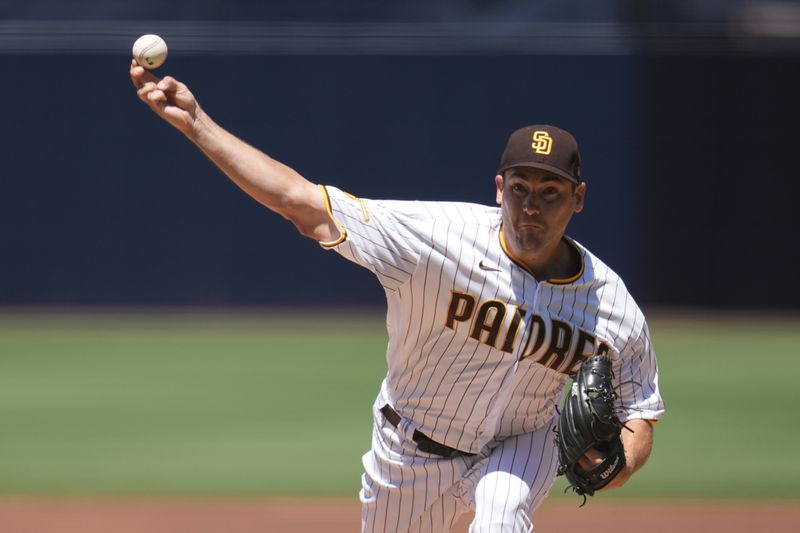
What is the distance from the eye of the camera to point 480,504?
12.9ft

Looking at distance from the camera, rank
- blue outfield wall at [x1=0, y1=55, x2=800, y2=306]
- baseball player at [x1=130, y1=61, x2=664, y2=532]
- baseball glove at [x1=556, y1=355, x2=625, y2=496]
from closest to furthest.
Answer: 1. baseball glove at [x1=556, y1=355, x2=625, y2=496]
2. baseball player at [x1=130, y1=61, x2=664, y2=532]
3. blue outfield wall at [x1=0, y1=55, x2=800, y2=306]

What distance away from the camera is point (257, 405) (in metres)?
9.27

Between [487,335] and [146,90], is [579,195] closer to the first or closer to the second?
[487,335]

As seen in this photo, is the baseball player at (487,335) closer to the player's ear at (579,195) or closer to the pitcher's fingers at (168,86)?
the player's ear at (579,195)

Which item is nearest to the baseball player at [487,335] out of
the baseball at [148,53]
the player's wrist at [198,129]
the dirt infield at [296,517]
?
the baseball at [148,53]

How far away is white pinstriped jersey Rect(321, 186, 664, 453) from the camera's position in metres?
3.97

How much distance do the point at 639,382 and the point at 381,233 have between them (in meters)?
1.04

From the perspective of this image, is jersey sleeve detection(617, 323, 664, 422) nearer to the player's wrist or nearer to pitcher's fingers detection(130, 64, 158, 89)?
the player's wrist

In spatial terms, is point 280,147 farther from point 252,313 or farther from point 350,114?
point 252,313

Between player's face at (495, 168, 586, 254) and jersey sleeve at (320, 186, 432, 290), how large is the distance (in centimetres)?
29

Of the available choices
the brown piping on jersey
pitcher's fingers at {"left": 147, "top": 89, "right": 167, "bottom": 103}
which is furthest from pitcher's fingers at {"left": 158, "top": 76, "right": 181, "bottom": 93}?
the brown piping on jersey

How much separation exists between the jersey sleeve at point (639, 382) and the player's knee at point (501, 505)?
0.47m

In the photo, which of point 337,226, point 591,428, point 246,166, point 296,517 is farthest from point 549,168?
point 296,517

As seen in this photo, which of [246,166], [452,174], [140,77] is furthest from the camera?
→ [452,174]
